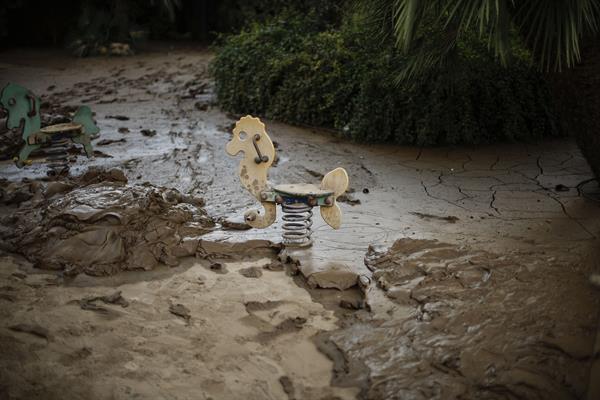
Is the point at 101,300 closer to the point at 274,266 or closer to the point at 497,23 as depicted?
the point at 274,266

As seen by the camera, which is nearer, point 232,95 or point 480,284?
point 480,284

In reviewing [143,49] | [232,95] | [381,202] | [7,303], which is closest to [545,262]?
[381,202]

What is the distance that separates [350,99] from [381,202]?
8.82 ft

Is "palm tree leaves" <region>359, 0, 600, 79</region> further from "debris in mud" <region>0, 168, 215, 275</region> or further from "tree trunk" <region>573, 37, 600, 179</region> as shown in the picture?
"debris in mud" <region>0, 168, 215, 275</region>

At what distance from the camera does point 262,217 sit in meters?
5.27

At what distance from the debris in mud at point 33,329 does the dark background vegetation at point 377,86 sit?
3.42 meters

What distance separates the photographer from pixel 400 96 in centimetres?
783

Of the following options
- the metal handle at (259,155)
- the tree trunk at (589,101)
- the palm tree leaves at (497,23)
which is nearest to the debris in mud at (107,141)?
the metal handle at (259,155)

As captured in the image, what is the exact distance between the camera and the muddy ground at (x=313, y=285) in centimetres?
356

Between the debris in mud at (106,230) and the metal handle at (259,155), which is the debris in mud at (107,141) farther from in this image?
the metal handle at (259,155)

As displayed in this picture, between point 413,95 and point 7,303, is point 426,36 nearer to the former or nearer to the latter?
point 413,95

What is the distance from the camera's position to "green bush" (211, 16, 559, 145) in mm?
7680

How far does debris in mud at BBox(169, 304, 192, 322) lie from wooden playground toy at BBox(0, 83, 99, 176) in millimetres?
3288

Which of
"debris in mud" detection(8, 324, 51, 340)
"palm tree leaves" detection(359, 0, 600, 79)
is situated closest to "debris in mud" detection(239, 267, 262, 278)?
"debris in mud" detection(8, 324, 51, 340)
